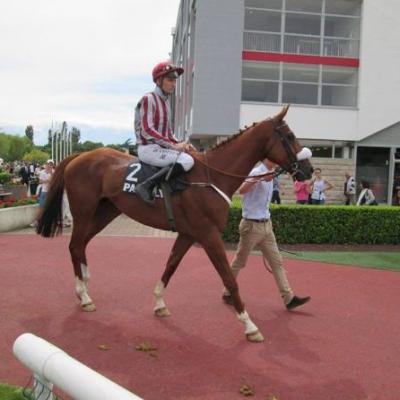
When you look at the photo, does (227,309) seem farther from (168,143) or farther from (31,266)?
(31,266)

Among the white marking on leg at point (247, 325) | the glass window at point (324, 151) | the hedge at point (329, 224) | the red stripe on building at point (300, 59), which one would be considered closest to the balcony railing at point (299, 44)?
A: the red stripe on building at point (300, 59)

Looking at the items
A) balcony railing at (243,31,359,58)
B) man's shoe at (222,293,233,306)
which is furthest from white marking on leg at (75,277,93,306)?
balcony railing at (243,31,359,58)

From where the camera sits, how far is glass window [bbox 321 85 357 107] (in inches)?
851

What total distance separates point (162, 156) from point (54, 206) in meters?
1.91

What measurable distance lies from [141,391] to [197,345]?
98 cm

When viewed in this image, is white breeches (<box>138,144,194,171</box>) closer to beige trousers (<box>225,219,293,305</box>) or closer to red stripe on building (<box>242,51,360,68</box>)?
beige trousers (<box>225,219,293,305</box>)

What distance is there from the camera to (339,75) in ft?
72.1

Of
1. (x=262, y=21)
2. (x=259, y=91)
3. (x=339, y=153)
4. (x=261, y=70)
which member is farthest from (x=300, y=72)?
(x=339, y=153)

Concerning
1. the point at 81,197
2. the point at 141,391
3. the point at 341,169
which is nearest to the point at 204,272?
the point at 81,197

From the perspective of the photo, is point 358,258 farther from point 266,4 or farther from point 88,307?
point 266,4

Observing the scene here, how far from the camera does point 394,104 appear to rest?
2125cm

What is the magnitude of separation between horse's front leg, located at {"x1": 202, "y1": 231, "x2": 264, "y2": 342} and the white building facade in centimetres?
1675

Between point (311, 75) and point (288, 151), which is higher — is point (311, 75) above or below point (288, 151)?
above

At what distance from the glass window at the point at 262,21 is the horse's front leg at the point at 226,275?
19134mm
